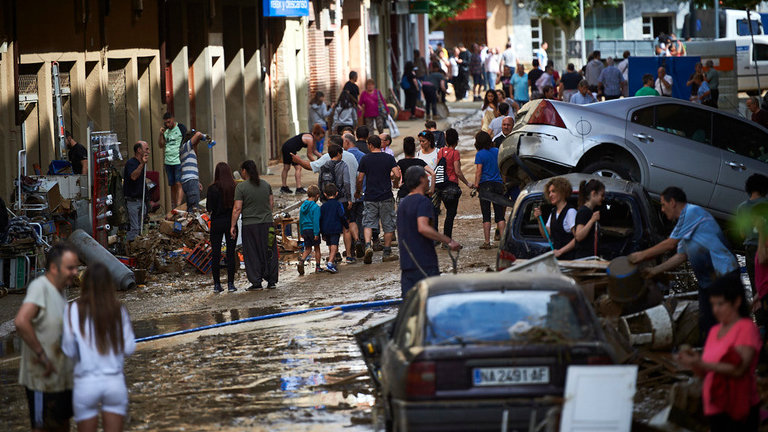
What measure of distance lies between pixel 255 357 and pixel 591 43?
1604 inches

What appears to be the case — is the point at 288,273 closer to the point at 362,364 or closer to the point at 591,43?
the point at 362,364

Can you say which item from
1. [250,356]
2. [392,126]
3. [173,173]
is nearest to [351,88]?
[392,126]

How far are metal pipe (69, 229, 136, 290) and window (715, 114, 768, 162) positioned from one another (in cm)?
792

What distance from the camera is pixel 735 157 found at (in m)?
16.9

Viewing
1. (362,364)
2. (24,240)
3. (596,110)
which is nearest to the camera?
(362,364)

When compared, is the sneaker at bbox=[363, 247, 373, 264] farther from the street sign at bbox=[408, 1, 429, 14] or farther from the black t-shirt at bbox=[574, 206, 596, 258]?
the street sign at bbox=[408, 1, 429, 14]

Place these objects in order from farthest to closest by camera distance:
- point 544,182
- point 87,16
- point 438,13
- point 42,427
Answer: point 438,13, point 87,16, point 544,182, point 42,427

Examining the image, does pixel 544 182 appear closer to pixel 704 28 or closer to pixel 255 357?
pixel 255 357

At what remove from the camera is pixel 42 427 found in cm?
782

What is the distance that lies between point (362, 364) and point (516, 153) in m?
6.80

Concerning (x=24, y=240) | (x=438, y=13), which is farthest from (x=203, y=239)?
(x=438, y=13)

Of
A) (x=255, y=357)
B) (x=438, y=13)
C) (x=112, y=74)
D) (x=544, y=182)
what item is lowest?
(x=255, y=357)

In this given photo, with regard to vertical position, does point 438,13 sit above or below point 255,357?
above

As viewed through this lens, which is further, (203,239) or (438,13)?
(438,13)
